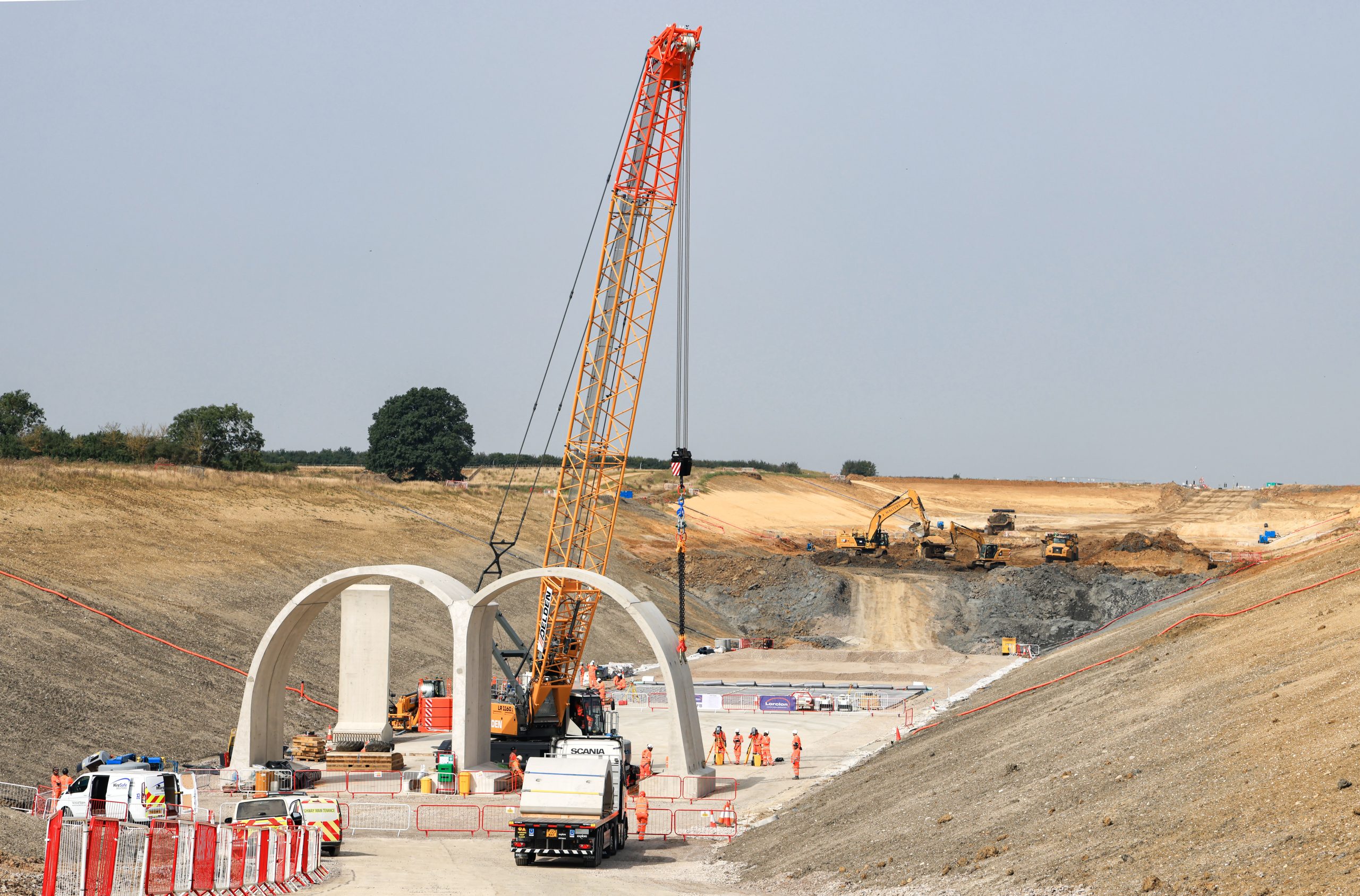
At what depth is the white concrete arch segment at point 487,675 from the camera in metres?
33.6

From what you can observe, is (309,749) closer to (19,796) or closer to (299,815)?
(19,796)

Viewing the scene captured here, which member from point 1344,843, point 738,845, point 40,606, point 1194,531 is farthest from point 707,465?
point 1344,843

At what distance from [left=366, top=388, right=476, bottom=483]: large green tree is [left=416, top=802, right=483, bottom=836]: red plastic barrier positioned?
9612 centimetres

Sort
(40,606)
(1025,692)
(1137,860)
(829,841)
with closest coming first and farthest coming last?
(1137,860), (829,841), (1025,692), (40,606)

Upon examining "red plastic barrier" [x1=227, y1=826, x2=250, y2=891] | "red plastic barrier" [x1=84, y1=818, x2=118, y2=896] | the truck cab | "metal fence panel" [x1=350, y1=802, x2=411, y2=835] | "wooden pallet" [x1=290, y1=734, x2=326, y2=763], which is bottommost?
"wooden pallet" [x1=290, y1=734, x2=326, y2=763]

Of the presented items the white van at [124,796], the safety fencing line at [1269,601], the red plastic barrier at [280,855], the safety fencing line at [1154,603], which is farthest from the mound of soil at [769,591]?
the red plastic barrier at [280,855]

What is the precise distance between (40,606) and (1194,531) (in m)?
103

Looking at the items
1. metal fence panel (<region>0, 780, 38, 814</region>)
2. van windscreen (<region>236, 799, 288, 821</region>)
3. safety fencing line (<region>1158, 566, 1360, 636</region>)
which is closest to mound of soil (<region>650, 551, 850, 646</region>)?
safety fencing line (<region>1158, 566, 1360, 636</region>)

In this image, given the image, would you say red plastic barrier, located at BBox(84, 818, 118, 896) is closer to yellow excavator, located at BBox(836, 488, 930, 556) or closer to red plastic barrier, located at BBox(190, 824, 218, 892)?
red plastic barrier, located at BBox(190, 824, 218, 892)

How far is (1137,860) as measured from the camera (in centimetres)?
1702

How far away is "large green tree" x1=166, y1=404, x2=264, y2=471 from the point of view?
10074 centimetres

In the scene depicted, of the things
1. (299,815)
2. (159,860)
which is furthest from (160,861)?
(299,815)

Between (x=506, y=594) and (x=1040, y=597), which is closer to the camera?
(x=506, y=594)

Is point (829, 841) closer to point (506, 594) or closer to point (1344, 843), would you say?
point (1344, 843)
